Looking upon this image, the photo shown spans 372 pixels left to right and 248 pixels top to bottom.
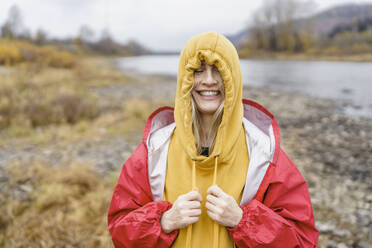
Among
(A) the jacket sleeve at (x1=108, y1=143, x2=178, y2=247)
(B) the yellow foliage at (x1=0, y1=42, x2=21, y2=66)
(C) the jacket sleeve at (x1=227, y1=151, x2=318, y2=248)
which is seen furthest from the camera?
(B) the yellow foliage at (x1=0, y1=42, x2=21, y2=66)

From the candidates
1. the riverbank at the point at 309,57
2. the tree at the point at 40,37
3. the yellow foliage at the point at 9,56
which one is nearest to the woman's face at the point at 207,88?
the yellow foliage at the point at 9,56

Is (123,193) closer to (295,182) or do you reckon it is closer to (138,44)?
(295,182)

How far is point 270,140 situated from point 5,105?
970 centimetres

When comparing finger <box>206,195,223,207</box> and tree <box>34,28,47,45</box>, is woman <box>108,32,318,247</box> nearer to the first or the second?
finger <box>206,195,223,207</box>

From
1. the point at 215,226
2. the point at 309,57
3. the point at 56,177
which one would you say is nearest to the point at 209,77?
the point at 215,226

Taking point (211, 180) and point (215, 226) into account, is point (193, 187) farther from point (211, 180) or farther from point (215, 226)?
point (215, 226)

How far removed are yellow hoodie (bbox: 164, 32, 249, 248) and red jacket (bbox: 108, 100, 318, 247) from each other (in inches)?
3.0

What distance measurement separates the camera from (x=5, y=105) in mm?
8914

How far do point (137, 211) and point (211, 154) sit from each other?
613 mm

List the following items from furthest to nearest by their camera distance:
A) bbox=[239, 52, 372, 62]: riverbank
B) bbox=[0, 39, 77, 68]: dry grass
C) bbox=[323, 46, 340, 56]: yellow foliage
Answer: bbox=[323, 46, 340, 56]: yellow foliage < bbox=[239, 52, 372, 62]: riverbank < bbox=[0, 39, 77, 68]: dry grass

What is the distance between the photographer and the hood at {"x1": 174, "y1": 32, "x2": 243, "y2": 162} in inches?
68.9

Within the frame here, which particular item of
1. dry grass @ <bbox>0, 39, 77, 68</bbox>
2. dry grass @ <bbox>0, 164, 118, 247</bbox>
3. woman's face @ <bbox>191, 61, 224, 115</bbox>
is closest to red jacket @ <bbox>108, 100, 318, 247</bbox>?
woman's face @ <bbox>191, 61, 224, 115</bbox>

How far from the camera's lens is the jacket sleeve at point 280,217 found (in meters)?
1.60

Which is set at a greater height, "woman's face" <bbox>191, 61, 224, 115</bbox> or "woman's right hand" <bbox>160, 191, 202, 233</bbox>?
"woman's face" <bbox>191, 61, 224, 115</bbox>
